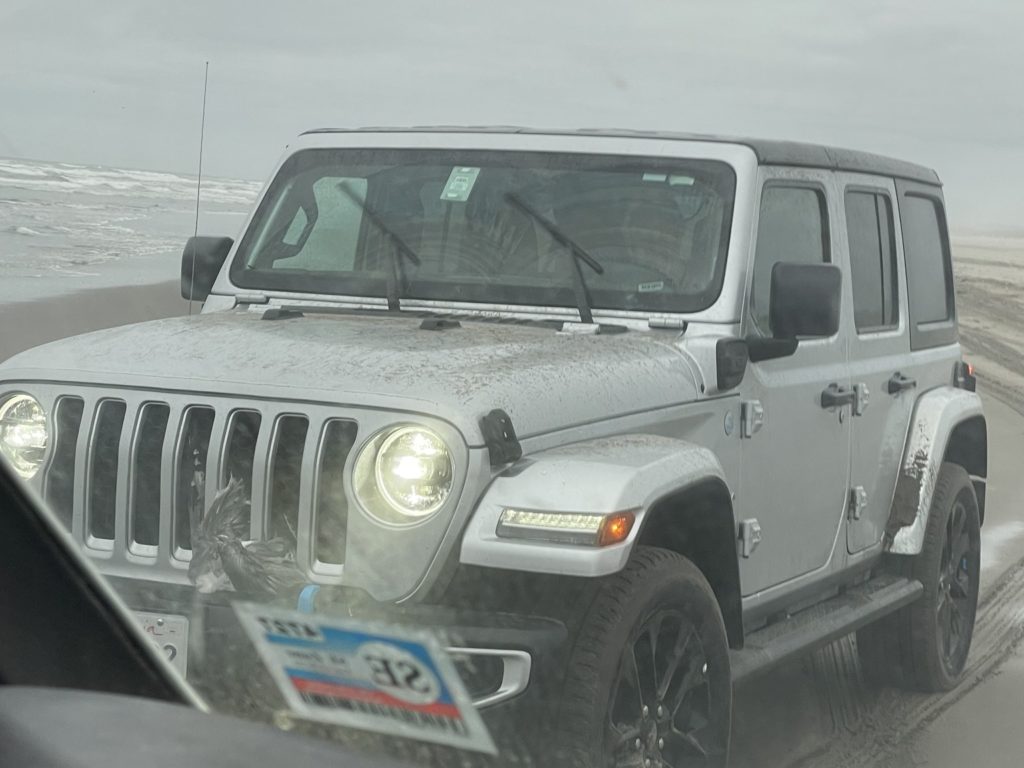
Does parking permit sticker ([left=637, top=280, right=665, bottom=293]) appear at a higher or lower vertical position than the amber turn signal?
higher

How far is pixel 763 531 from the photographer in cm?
465

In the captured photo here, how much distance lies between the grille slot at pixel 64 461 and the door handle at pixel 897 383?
3.13 metres

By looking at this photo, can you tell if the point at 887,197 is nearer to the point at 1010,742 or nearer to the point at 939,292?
the point at 939,292

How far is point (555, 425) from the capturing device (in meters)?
3.73

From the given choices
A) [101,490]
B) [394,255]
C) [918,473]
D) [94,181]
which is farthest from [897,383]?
[94,181]

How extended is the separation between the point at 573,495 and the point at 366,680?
2.34 ft

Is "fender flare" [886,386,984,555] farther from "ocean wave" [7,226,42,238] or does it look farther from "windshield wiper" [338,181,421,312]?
"ocean wave" [7,226,42,238]

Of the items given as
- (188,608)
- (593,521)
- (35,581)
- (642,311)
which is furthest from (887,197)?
(35,581)

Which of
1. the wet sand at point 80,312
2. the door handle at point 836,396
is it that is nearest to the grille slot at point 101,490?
the door handle at point 836,396

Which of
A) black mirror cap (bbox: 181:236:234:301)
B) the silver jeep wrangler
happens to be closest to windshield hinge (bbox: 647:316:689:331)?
the silver jeep wrangler

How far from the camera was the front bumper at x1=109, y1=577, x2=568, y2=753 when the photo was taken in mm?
3199

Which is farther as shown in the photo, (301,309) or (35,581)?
(301,309)

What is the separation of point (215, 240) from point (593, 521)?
2.36 metres

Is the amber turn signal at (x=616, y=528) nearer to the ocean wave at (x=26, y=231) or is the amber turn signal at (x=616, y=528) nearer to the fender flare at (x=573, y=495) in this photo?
the fender flare at (x=573, y=495)
